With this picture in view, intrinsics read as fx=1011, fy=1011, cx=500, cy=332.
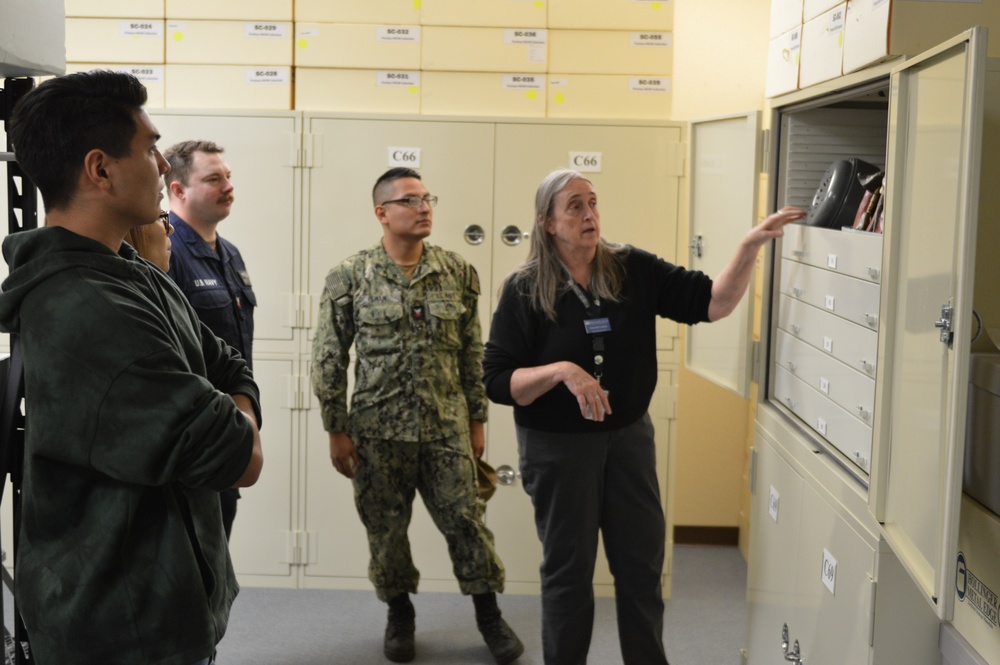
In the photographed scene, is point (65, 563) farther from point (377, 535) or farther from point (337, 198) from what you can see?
point (337, 198)

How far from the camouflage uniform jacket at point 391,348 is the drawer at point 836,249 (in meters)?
1.17

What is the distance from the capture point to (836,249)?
2301mm

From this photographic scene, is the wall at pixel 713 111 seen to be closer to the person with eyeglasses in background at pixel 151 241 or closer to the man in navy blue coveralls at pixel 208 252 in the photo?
the man in navy blue coveralls at pixel 208 252

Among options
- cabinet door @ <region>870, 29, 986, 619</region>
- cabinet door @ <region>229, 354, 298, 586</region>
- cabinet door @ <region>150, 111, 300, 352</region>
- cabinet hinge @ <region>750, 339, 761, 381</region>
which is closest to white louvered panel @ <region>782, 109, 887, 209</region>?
cabinet hinge @ <region>750, 339, 761, 381</region>

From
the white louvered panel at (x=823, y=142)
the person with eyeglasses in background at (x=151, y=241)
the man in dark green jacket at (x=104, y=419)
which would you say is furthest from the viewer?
the white louvered panel at (x=823, y=142)

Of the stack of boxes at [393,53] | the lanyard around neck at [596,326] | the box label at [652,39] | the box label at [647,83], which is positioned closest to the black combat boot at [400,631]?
the lanyard around neck at [596,326]

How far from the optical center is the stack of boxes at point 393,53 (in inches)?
151

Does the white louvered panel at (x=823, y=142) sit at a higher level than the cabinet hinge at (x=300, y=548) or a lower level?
higher

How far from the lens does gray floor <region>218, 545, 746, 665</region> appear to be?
3.47m

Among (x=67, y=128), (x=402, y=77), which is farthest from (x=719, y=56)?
(x=67, y=128)

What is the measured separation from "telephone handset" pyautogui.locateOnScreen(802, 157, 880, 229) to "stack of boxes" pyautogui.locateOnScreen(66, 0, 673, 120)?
1.53 metres

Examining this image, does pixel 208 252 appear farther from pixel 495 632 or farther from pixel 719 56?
pixel 719 56

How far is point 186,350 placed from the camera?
1599mm

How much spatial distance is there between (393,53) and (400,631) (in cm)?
214
